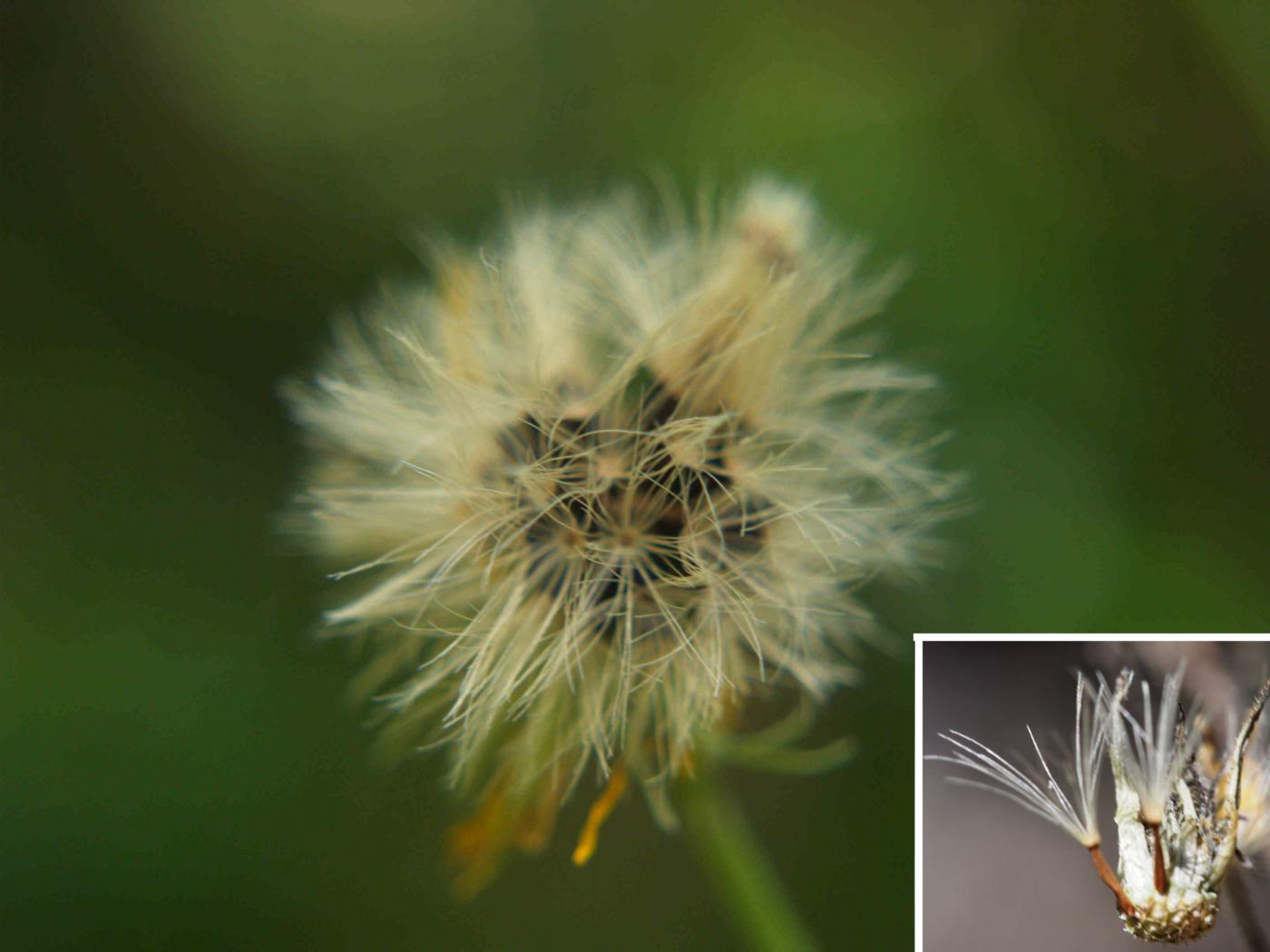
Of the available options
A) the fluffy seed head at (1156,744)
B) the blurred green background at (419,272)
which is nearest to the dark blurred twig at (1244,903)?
the fluffy seed head at (1156,744)

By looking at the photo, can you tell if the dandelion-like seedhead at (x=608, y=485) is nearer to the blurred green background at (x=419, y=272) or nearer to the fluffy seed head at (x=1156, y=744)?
the blurred green background at (x=419, y=272)

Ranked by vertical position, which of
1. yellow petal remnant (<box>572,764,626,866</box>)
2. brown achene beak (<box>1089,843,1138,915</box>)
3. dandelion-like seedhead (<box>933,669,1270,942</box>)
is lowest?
yellow petal remnant (<box>572,764,626,866</box>)

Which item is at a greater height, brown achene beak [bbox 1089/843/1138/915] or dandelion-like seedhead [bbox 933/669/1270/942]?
dandelion-like seedhead [bbox 933/669/1270/942]

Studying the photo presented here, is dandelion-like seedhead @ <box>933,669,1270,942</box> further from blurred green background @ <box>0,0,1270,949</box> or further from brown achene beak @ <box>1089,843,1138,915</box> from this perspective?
blurred green background @ <box>0,0,1270,949</box>

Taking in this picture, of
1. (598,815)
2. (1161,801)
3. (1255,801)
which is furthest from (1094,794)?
(598,815)

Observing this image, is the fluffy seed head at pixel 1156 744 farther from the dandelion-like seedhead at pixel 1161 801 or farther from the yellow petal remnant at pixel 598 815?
the yellow petal remnant at pixel 598 815

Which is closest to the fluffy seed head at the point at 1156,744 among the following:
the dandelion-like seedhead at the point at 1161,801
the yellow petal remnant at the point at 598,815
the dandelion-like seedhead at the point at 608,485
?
the dandelion-like seedhead at the point at 1161,801

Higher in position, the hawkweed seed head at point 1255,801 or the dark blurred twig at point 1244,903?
the hawkweed seed head at point 1255,801

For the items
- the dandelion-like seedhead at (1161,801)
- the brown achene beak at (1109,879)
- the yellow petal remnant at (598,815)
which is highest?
the dandelion-like seedhead at (1161,801)

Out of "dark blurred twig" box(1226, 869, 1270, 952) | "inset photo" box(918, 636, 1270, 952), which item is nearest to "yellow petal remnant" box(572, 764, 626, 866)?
"inset photo" box(918, 636, 1270, 952)
